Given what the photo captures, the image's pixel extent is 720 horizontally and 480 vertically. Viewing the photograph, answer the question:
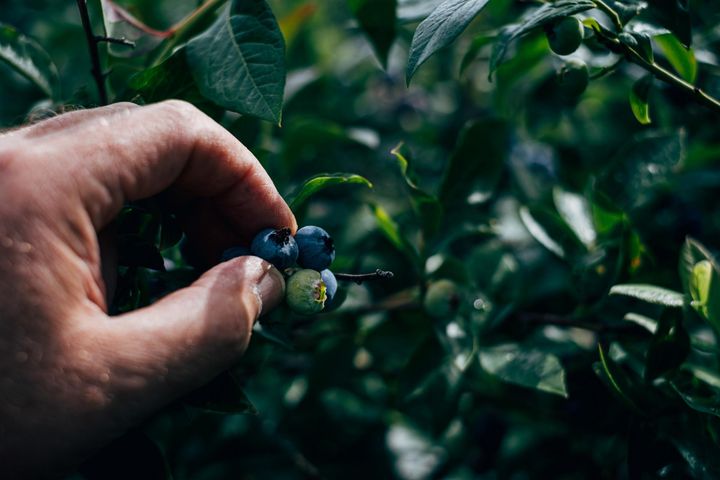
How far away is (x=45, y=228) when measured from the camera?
28.0 inches

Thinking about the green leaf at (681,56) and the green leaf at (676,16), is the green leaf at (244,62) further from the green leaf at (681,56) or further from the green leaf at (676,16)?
the green leaf at (681,56)

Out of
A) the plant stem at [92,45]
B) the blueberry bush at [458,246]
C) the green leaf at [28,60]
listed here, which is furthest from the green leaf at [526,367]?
the green leaf at [28,60]

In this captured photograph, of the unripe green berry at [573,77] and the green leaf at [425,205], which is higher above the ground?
the unripe green berry at [573,77]

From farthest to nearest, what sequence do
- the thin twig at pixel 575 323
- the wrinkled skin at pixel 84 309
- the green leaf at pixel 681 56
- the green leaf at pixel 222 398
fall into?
the thin twig at pixel 575 323 < the green leaf at pixel 681 56 < the green leaf at pixel 222 398 < the wrinkled skin at pixel 84 309

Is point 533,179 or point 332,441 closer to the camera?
point 332,441

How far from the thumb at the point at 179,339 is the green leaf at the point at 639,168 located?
950 mm

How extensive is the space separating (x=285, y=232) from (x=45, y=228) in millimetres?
324

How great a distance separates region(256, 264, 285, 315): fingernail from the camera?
0.85 m

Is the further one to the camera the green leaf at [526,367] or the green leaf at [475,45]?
the green leaf at [475,45]

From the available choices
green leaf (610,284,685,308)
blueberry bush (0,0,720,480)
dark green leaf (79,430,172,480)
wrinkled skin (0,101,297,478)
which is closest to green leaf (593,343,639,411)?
blueberry bush (0,0,720,480)

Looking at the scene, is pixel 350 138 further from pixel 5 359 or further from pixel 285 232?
pixel 5 359

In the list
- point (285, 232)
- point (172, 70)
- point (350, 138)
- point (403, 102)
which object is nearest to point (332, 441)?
point (350, 138)

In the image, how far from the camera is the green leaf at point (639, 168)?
1.38 m

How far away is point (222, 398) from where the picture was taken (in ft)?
3.06
